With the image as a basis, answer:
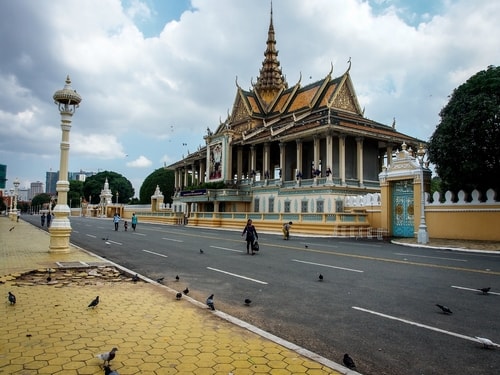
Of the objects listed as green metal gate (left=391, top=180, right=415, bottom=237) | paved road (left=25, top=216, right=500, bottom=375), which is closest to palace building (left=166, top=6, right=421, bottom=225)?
green metal gate (left=391, top=180, right=415, bottom=237)

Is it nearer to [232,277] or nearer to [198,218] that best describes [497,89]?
[232,277]

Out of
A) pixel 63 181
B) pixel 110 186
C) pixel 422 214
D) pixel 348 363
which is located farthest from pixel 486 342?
pixel 110 186

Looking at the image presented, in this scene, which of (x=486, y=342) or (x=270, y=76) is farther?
(x=270, y=76)

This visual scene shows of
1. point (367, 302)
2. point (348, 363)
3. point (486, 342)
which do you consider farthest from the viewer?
point (367, 302)

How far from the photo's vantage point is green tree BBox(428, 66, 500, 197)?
59.0ft

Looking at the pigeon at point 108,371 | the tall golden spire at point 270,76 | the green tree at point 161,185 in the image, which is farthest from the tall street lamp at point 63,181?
the green tree at point 161,185

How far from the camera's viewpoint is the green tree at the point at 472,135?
59.0ft

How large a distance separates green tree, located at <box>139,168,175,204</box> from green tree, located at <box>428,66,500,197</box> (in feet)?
211

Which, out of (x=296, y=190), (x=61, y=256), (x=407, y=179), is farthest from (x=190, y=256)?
(x=296, y=190)

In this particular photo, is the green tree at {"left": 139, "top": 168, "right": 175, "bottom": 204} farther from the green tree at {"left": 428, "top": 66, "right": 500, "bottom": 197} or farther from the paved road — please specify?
the paved road

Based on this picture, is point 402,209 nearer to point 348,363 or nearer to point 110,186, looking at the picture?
point 348,363

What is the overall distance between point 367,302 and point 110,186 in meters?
101

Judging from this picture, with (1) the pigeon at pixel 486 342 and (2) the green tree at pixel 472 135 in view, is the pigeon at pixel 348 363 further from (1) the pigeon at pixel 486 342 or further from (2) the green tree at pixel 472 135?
(2) the green tree at pixel 472 135

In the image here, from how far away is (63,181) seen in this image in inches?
516
